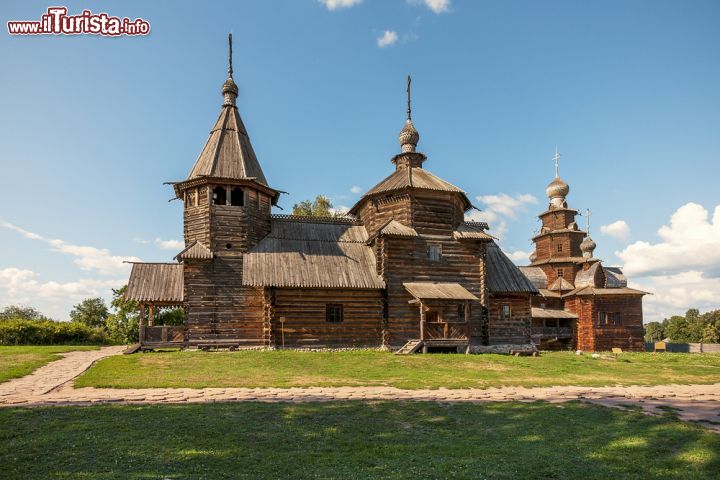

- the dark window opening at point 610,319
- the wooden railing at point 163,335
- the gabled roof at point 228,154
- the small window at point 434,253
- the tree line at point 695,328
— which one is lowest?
the tree line at point 695,328

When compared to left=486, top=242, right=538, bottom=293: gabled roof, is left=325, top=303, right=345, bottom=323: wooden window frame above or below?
below

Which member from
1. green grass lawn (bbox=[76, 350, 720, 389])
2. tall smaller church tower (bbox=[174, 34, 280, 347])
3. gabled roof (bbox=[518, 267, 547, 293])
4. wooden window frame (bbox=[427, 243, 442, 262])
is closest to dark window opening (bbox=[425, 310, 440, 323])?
wooden window frame (bbox=[427, 243, 442, 262])

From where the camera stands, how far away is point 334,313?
2667 cm

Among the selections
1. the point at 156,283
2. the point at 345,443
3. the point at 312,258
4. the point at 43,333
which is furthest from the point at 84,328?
the point at 345,443

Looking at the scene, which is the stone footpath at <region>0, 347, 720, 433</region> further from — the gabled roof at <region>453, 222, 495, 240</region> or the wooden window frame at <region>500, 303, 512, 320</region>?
the wooden window frame at <region>500, 303, 512, 320</region>

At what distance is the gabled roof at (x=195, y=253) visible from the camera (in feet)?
81.9

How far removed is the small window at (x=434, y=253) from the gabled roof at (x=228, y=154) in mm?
10608

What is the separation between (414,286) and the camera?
87.2 feet

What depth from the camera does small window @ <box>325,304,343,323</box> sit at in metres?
26.5

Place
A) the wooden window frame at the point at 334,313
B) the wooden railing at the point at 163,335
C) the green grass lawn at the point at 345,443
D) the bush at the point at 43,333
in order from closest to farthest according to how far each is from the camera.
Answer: the green grass lawn at the point at 345,443 → the wooden railing at the point at 163,335 → the wooden window frame at the point at 334,313 → the bush at the point at 43,333

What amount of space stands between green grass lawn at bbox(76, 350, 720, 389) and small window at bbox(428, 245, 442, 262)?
6.76 meters

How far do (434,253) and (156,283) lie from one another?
15918 mm

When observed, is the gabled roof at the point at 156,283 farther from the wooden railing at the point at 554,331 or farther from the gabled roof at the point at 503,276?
the wooden railing at the point at 554,331

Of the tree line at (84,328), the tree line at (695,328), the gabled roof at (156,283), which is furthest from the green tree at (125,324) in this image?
the tree line at (695,328)
